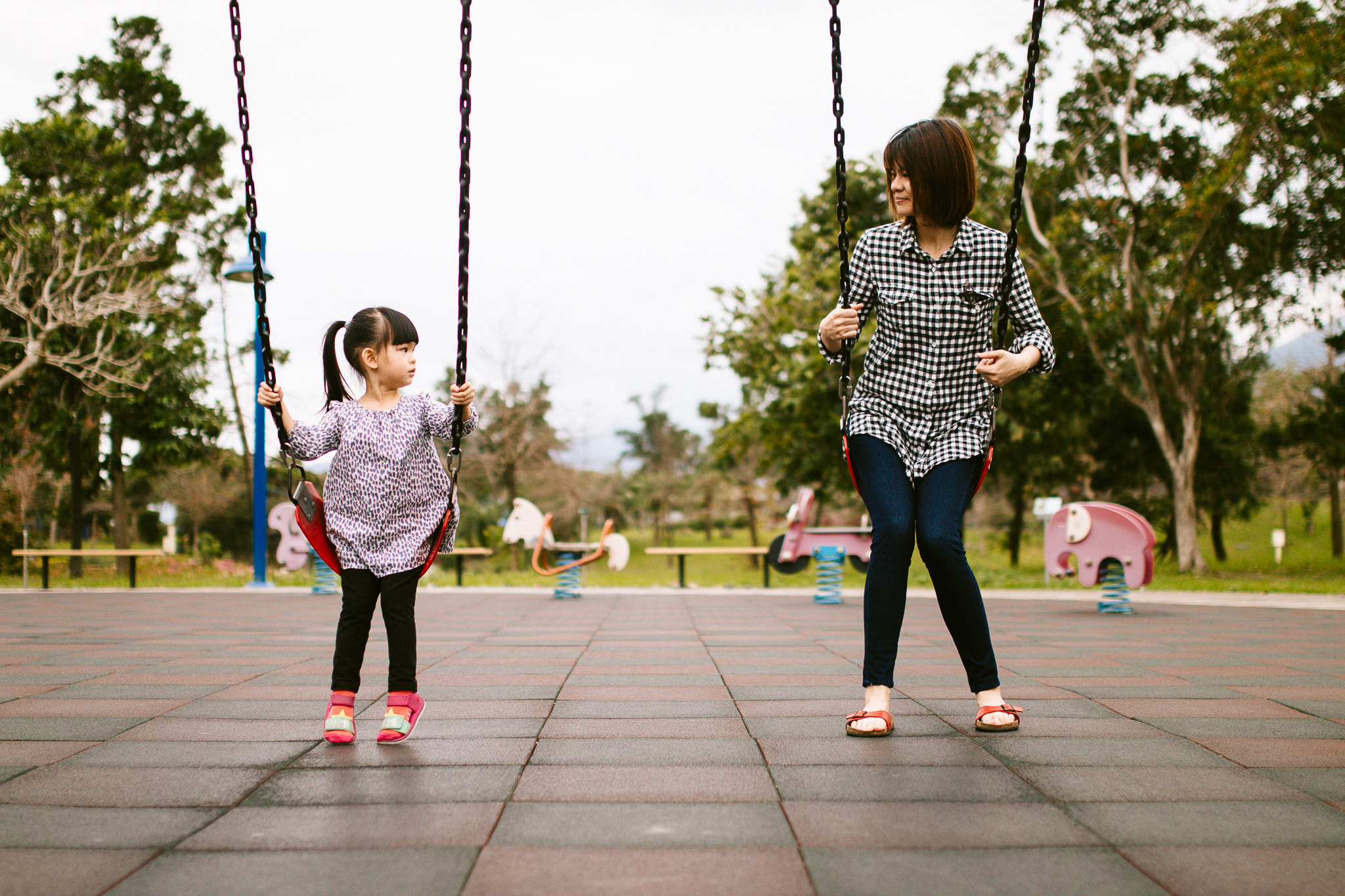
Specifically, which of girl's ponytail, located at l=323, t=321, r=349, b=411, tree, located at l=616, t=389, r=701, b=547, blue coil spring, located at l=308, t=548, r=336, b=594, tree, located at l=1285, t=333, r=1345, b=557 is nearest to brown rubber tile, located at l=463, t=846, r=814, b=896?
girl's ponytail, located at l=323, t=321, r=349, b=411

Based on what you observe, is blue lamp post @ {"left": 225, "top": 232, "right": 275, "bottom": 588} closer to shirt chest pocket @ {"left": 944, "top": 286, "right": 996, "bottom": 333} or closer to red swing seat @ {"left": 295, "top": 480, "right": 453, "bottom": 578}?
red swing seat @ {"left": 295, "top": 480, "right": 453, "bottom": 578}

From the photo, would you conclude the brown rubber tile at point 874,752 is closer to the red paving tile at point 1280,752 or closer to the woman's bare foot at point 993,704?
the woman's bare foot at point 993,704

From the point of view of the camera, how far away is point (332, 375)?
3145mm

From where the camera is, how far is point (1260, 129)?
1492cm

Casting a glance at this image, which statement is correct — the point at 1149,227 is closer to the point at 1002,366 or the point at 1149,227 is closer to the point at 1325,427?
the point at 1325,427

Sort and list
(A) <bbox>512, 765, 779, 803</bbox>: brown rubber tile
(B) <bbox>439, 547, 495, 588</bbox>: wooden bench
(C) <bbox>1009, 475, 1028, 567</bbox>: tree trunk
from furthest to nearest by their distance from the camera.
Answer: (C) <bbox>1009, 475, 1028, 567</bbox>: tree trunk < (B) <bbox>439, 547, 495, 588</bbox>: wooden bench < (A) <bbox>512, 765, 779, 803</bbox>: brown rubber tile

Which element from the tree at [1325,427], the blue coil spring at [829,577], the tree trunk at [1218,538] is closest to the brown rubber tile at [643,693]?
the blue coil spring at [829,577]

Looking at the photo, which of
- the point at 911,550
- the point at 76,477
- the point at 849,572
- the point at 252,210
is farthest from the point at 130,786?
the point at 849,572

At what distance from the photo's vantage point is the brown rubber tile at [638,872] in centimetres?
158

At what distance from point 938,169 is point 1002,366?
1.98 ft

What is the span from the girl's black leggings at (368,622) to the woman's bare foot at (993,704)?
1.67 meters

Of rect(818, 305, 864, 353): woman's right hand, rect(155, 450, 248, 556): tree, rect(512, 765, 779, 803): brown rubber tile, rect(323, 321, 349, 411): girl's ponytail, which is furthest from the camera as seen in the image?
rect(155, 450, 248, 556): tree

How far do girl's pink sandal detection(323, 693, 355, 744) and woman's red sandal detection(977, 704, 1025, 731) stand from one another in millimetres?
1806

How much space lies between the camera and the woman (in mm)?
2850
